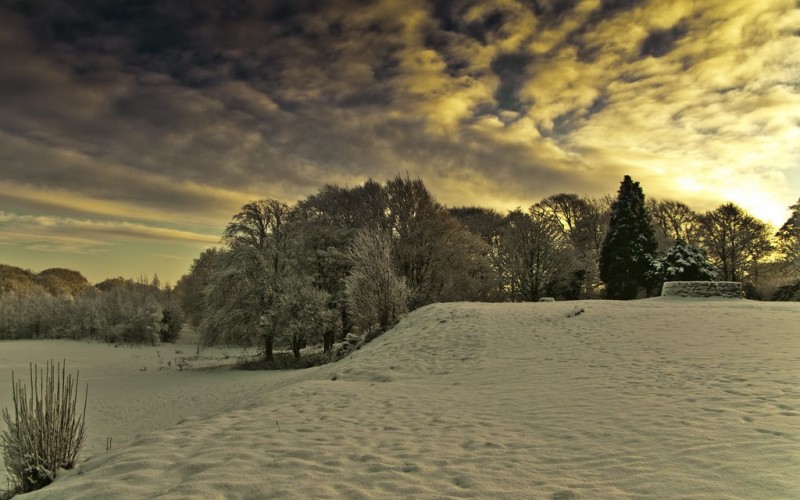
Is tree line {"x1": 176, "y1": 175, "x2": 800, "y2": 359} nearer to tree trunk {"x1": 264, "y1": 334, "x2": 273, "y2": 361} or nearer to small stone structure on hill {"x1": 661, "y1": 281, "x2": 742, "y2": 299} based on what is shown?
tree trunk {"x1": 264, "y1": 334, "x2": 273, "y2": 361}

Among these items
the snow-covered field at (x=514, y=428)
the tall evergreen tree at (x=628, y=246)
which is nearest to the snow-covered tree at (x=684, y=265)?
the tall evergreen tree at (x=628, y=246)

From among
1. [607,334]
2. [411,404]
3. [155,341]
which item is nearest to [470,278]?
[607,334]

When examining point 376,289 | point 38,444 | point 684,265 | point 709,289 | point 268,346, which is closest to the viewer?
point 38,444

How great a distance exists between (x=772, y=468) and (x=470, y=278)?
31.8 m

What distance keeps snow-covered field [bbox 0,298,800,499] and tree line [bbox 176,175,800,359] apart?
42.4ft

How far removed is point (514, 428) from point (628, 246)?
111 ft

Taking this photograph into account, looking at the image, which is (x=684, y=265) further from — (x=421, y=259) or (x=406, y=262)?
(x=406, y=262)

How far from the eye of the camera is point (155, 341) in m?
53.9

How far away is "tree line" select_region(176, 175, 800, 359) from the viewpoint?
30.0 meters

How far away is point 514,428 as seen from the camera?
275 inches

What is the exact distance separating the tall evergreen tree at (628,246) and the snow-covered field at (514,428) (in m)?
19.8

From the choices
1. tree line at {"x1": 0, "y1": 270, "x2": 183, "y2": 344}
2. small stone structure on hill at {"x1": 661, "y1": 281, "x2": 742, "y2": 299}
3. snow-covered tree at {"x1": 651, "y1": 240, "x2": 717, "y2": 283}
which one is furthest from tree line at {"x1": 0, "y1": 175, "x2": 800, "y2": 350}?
tree line at {"x1": 0, "y1": 270, "x2": 183, "y2": 344}

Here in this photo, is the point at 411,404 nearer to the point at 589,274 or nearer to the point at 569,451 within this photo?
the point at 569,451

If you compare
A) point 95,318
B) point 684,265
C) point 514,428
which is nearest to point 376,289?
point 514,428
